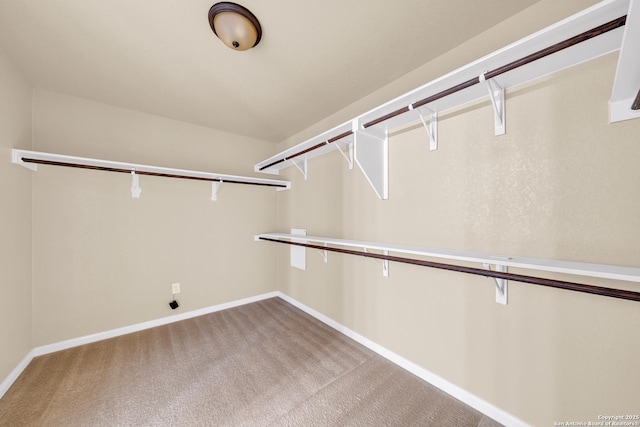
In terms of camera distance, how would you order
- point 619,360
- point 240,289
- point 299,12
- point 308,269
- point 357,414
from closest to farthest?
point 619,360 → point 299,12 → point 357,414 → point 308,269 → point 240,289

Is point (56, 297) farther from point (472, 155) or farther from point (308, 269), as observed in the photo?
point (472, 155)

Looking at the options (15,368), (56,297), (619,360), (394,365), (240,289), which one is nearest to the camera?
(619,360)

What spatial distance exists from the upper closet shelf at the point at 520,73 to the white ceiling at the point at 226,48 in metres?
0.37

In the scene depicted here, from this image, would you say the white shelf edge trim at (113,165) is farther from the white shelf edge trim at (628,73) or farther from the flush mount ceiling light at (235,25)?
the white shelf edge trim at (628,73)

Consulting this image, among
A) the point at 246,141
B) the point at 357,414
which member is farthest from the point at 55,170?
the point at 357,414

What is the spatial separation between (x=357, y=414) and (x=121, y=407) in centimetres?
148

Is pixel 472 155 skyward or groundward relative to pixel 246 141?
groundward

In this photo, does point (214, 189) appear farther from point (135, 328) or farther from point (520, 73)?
point (520, 73)

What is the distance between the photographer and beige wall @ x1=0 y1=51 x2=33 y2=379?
1.59 m

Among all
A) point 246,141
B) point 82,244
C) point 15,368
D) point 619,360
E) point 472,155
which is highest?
point 246,141

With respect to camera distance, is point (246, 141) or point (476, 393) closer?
point (476, 393)

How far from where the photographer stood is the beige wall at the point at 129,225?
2.05 meters

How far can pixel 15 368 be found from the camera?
5.63 ft

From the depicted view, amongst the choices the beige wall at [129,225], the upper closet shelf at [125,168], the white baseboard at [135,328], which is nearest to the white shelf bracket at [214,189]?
the upper closet shelf at [125,168]
